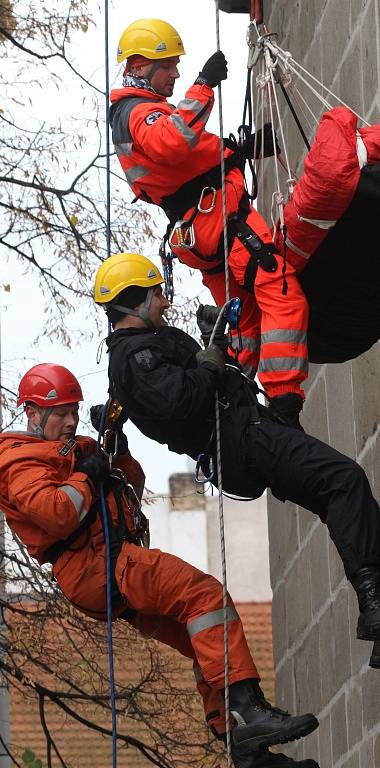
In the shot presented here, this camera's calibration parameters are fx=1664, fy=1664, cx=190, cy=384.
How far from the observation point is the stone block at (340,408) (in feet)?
25.1

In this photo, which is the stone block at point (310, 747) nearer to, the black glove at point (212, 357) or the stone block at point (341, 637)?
the stone block at point (341, 637)

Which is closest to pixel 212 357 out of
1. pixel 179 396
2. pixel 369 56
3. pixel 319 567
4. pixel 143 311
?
pixel 179 396

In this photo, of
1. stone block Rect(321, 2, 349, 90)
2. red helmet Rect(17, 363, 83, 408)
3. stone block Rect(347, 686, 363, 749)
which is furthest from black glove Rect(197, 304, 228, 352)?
stone block Rect(347, 686, 363, 749)

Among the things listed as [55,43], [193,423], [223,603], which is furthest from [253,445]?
[55,43]

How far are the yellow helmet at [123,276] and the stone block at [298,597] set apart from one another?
2809 millimetres

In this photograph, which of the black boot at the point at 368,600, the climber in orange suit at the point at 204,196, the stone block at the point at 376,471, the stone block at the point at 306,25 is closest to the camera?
the black boot at the point at 368,600

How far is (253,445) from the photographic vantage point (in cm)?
596

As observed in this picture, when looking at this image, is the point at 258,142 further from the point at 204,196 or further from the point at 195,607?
the point at 195,607

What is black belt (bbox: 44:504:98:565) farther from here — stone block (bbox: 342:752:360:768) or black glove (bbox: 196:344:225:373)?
stone block (bbox: 342:752:360:768)

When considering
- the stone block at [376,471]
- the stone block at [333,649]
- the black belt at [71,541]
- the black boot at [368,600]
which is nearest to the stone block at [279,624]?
the stone block at [333,649]

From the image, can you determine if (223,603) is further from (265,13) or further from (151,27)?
(265,13)

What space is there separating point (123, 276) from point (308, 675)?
3304mm

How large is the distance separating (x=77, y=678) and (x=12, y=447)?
5518 millimetres

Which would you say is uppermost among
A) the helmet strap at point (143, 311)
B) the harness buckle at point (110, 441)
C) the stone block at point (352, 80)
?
the stone block at point (352, 80)
